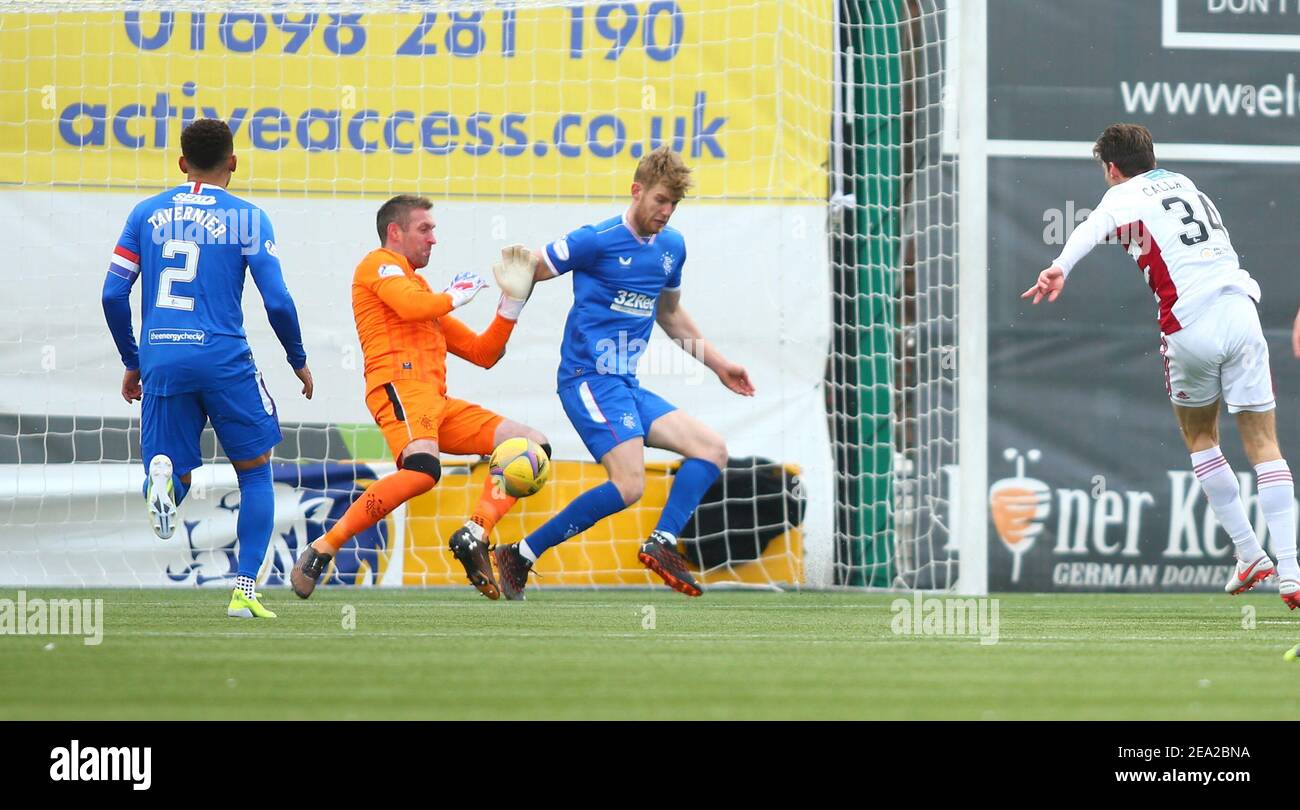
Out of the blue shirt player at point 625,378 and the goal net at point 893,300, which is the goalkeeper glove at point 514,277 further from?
the goal net at point 893,300

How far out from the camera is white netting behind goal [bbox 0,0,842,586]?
8.30 m

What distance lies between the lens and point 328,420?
8430mm

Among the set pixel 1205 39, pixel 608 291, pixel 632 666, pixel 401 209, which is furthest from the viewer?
pixel 1205 39

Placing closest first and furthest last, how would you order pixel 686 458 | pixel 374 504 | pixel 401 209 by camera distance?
pixel 374 504 → pixel 401 209 → pixel 686 458

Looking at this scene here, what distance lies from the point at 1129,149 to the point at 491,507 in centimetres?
280

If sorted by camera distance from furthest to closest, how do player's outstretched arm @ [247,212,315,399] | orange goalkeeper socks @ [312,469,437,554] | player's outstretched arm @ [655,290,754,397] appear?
1. player's outstretched arm @ [655,290,754,397]
2. orange goalkeeper socks @ [312,469,437,554]
3. player's outstretched arm @ [247,212,315,399]

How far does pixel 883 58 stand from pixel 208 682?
19.3 ft

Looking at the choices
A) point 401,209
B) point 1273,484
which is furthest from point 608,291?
point 1273,484

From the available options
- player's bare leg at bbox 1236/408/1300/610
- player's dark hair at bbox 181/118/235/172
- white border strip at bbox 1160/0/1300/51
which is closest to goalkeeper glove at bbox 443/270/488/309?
player's dark hair at bbox 181/118/235/172

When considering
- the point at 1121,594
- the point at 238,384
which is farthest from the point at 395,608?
the point at 1121,594

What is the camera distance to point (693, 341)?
7.21 m

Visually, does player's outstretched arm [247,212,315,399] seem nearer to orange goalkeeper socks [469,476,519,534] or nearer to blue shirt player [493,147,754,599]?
orange goalkeeper socks [469,476,519,534]

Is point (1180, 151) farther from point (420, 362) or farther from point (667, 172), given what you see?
point (420, 362)

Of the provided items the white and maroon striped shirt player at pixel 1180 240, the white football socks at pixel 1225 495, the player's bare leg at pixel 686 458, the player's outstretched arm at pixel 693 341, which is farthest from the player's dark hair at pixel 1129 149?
the player's bare leg at pixel 686 458
